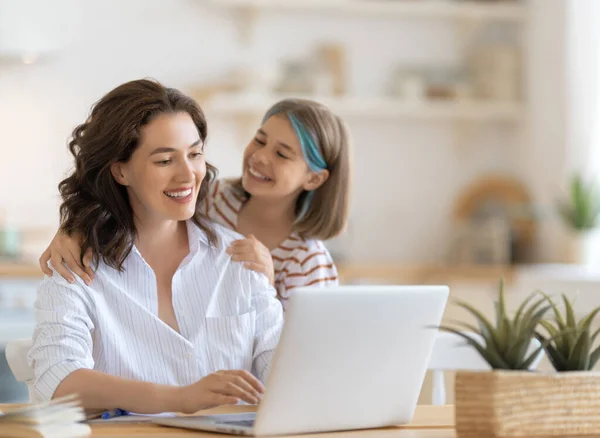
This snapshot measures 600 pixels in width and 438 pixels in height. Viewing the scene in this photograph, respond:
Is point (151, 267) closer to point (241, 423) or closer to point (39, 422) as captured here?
point (241, 423)

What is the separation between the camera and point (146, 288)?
180 centimetres

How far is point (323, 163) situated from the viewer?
234cm

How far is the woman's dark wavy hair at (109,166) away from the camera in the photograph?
1.80m

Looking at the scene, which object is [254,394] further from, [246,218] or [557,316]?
[246,218]

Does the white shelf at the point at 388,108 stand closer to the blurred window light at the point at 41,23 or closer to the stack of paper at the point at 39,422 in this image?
the blurred window light at the point at 41,23

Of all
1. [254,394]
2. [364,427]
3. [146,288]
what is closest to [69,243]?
[146,288]

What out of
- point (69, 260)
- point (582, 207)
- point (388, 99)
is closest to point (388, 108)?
point (388, 99)

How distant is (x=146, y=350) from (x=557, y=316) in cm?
72

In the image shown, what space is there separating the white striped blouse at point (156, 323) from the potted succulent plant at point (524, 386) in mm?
600

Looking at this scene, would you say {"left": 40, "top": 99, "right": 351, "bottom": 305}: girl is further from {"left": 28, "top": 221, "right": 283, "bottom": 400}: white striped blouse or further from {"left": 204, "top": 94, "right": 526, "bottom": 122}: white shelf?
{"left": 204, "top": 94, "right": 526, "bottom": 122}: white shelf

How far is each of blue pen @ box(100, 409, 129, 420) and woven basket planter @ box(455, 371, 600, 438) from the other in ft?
1.75

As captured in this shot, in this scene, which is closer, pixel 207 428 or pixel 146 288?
pixel 207 428

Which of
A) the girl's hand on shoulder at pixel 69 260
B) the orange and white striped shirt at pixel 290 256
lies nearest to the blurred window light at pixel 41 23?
the orange and white striped shirt at pixel 290 256

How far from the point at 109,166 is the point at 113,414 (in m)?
0.47
